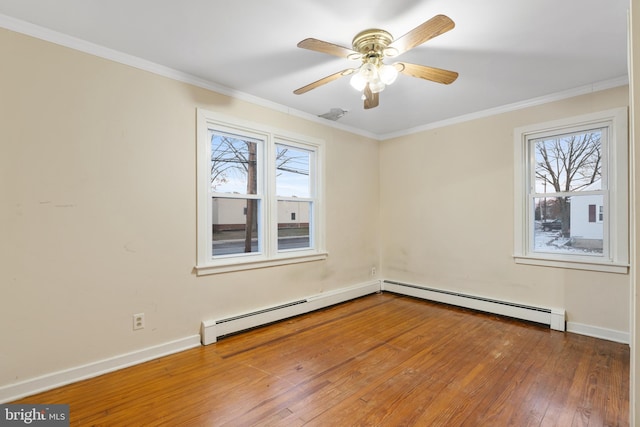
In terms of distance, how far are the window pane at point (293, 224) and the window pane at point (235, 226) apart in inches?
12.9

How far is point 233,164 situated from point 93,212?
137 centimetres

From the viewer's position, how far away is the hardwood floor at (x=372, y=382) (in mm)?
1878

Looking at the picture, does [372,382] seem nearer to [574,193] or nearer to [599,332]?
[599,332]

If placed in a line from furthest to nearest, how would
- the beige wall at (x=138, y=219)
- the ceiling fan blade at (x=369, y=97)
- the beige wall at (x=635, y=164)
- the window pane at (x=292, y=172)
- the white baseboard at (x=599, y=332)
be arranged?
the window pane at (x=292, y=172) < the white baseboard at (x=599, y=332) < the ceiling fan blade at (x=369, y=97) < the beige wall at (x=138, y=219) < the beige wall at (x=635, y=164)

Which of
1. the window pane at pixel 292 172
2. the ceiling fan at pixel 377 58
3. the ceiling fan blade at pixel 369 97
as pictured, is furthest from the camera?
the window pane at pixel 292 172

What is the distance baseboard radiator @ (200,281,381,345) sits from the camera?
9.59ft

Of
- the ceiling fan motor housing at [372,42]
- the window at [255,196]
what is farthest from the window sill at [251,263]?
the ceiling fan motor housing at [372,42]

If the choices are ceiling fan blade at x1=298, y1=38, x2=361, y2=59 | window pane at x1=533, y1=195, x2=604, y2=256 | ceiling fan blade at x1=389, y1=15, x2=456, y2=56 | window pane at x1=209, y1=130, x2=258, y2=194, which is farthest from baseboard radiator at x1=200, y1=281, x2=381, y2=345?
ceiling fan blade at x1=389, y1=15, x2=456, y2=56

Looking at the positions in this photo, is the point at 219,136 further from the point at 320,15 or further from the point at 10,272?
the point at 10,272

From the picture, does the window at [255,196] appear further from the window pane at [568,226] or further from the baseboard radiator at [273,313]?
the window pane at [568,226]

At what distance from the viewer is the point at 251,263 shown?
3.31m

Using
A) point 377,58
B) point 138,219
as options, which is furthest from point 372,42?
point 138,219

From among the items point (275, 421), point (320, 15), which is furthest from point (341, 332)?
point (320, 15)

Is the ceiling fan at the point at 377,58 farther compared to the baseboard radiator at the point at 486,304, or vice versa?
the baseboard radiator at the point at 486,304
